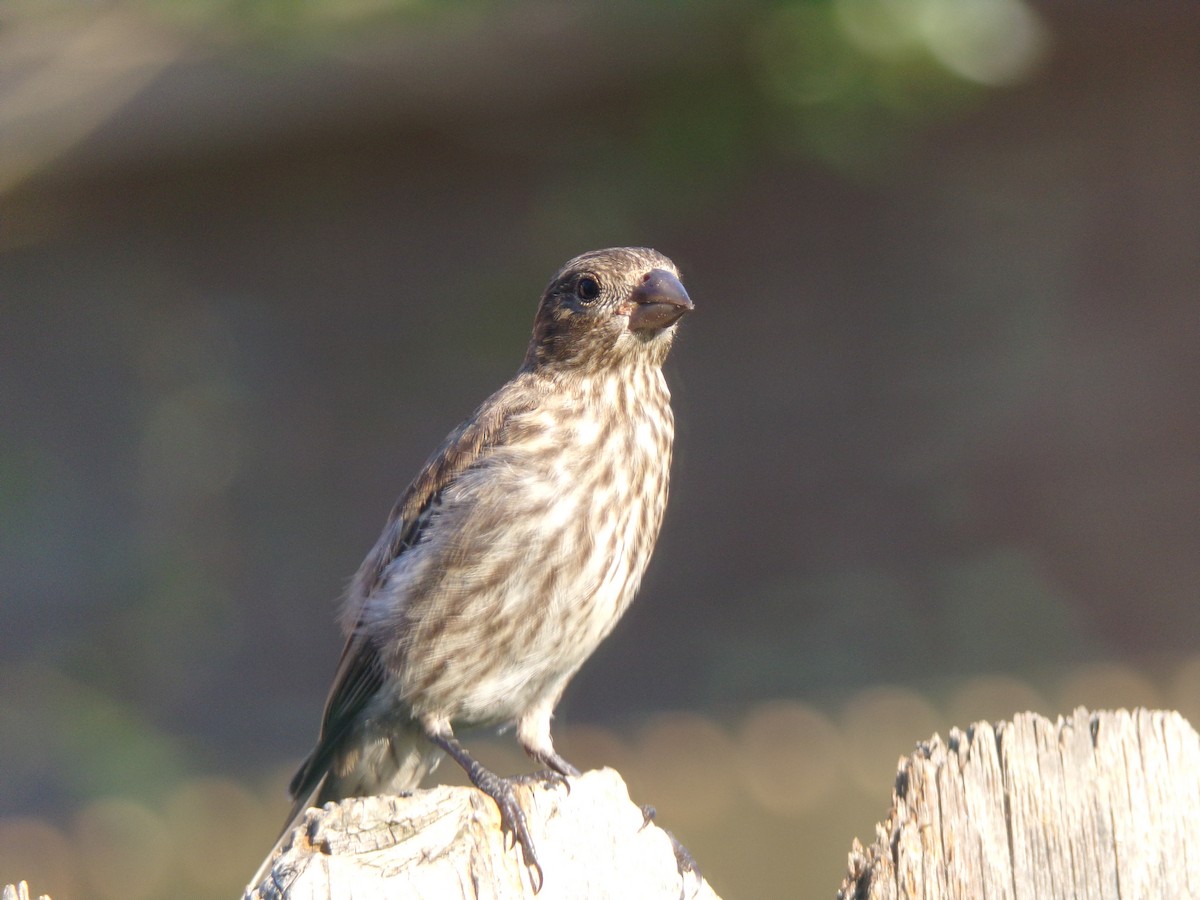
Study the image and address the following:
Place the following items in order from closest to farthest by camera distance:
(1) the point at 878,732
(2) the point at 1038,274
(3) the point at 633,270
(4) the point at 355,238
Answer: (3) the point at 633,270, (1) the point at 878,732, (2) the point at 1038,274, (4) the point at 355,238

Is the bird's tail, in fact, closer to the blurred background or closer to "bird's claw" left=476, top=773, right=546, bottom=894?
"bird's claw" left=476, top=773, right=546, bottom=894

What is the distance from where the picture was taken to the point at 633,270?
13.5ft

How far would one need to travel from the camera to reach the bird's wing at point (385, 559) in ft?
13.1

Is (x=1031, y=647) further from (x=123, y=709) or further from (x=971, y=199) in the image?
(x=123, y=709)

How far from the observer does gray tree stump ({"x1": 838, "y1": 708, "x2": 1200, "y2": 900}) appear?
2.16m

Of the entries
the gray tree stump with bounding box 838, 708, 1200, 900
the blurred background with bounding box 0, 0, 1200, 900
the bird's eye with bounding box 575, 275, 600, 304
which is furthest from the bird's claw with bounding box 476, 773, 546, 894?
the blurred background with bounding box 0, 0, 1200, 900

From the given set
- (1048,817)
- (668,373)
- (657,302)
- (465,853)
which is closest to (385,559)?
(657,302)

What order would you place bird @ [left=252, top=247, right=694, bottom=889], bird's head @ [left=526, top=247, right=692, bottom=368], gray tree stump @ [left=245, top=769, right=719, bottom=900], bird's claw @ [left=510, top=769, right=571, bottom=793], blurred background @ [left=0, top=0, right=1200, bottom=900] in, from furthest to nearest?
blurred background @ [left=0, top=0, right=1200, bottom=900] < bird's head @ [left=526, top=247, right=692, bottom=368] < bird @ [left=252, top=247, right=694, bottom=889] < bird's claw @ [left=510, top=769, right=571, bottom=793] < gray tree stump @ [left=245, top=769, right=719, bottom=900]

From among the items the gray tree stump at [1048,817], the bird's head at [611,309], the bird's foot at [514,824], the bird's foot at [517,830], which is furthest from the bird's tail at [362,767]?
the gray tree stump at [1048,817]

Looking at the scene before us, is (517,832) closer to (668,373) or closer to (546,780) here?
(546,780)

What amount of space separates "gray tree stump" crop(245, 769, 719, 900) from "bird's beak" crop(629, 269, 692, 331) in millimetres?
1796

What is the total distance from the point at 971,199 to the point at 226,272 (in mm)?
3908

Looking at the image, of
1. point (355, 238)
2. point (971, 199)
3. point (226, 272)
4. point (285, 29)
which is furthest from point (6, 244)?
point (971, 199)

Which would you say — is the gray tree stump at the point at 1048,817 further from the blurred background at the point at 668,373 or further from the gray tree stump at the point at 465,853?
the blurred background at the point at 668,373
